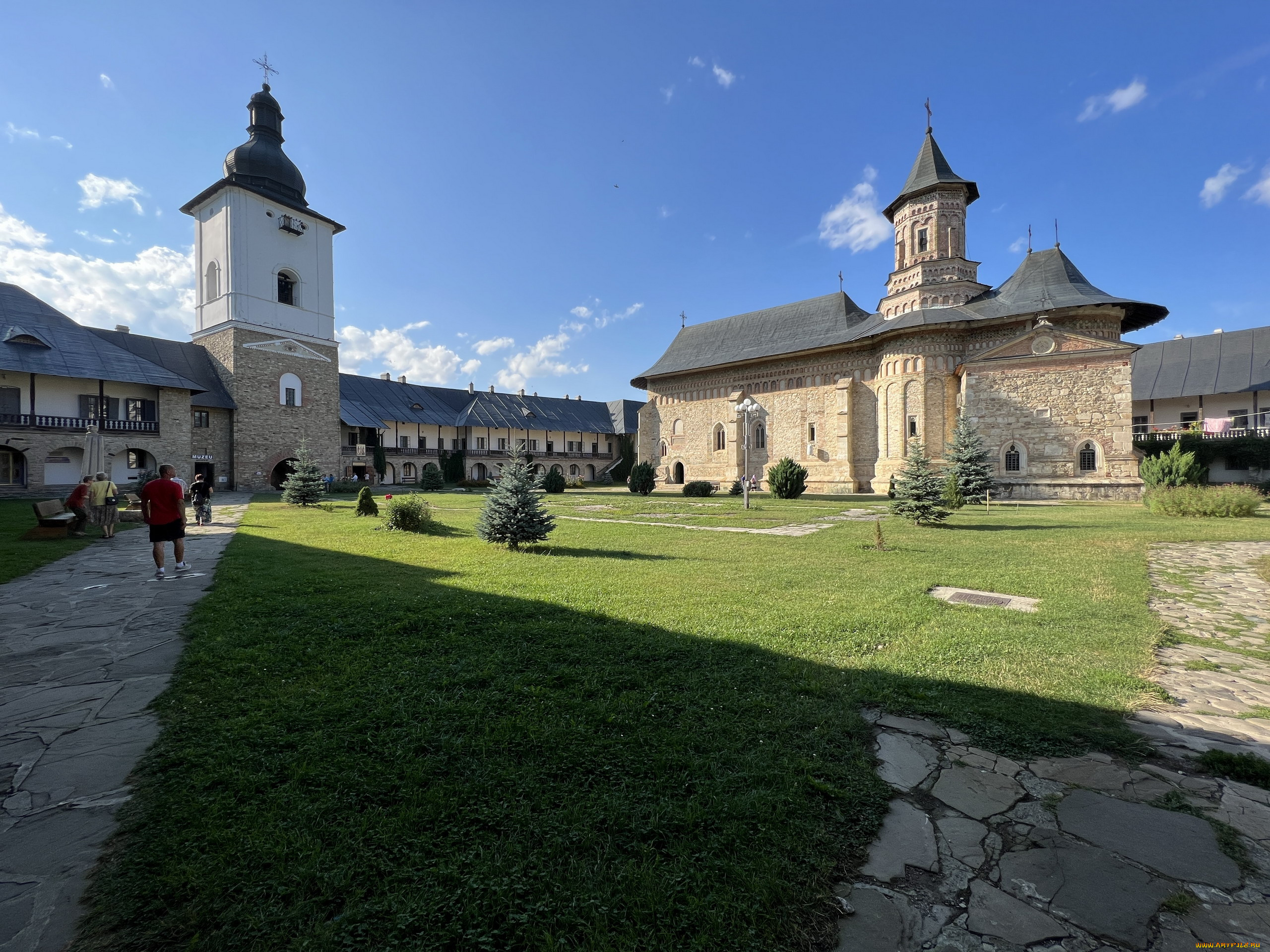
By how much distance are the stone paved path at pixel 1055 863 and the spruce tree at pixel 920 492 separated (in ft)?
35.7

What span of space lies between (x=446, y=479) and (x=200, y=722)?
4224 centimetres

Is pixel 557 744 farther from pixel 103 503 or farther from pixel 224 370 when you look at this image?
pixel 224 370

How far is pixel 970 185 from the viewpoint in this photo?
29.1 m

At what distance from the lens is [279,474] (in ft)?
104

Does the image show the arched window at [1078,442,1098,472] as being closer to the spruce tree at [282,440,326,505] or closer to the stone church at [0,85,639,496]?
the stone church at [0,85,639,496]

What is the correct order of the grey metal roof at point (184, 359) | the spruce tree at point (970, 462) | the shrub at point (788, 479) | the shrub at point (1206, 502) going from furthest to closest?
the grey metal roof at point (184, 359) → the shrub at point (788, 479) → the spruce tree at point (970, 462) → the shrub at point (1206, 502)

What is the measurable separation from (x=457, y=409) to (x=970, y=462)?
133 ft

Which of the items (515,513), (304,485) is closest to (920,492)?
(515,513)

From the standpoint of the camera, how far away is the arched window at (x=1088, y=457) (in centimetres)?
2403

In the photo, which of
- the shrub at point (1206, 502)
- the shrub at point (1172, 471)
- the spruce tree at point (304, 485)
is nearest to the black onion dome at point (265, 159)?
the spruce tree at point (304, 485)

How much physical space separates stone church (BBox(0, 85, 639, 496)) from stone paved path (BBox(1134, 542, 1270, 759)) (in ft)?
89.6

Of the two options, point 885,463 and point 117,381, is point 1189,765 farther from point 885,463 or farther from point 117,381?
point 117,381

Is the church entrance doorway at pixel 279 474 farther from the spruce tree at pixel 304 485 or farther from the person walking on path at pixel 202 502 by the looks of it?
the person walking on path at pixel 202 502

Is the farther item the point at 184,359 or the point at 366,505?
the point at 184,359
